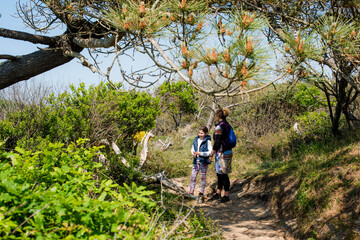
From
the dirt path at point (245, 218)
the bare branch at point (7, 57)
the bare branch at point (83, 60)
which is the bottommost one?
the dirt path at point (245, 218)

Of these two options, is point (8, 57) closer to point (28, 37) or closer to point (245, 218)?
point (28, 37)

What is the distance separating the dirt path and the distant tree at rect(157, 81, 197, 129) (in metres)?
9.90

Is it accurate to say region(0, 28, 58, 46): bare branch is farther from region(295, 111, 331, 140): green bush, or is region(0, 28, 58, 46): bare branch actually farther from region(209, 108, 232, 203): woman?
region(295, 111, 331, 140): green bush

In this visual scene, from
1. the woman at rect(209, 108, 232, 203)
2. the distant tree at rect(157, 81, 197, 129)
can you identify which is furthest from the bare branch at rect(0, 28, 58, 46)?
the distant tree at rect(157, 81, 197, 129)

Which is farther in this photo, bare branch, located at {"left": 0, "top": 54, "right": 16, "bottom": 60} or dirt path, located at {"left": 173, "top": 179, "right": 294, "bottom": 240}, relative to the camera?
bare branch, located at {"left": 0, "top": 54, "right": 16, "bottom": 60}

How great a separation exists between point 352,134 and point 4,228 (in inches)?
273

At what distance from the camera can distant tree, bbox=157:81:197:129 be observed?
16431 mm

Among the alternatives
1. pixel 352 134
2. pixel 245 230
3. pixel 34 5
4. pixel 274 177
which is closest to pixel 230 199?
pixel 274 177

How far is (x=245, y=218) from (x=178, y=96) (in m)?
12.3

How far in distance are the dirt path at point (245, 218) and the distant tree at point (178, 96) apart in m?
9.90

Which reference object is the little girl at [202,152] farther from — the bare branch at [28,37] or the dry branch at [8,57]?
the dry branch at [8,57]

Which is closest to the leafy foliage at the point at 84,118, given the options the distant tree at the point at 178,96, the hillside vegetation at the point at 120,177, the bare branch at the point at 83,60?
the hillside vegetation at the point at 120,177

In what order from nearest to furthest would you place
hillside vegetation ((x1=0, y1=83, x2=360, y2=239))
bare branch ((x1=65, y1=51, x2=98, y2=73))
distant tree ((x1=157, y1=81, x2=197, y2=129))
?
hillside vegetation ((x1=0, y1=83, x2=360, y2=239)) < bare branch ((x1=65, y1=51, x2=98, y2=73)) < distant tree ((x1=157, y1=81, x2=197, y2=129))

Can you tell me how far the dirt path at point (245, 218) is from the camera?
4.56 meters
